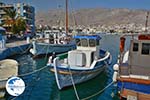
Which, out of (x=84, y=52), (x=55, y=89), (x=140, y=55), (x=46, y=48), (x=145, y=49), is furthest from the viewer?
(x=46, y=48)

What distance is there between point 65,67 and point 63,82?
3.97 ft

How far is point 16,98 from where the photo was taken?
20031 millimetres

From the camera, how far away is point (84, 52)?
24656 millimetres

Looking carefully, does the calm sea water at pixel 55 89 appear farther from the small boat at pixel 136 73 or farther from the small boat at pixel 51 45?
the small boat at pixel 51 45

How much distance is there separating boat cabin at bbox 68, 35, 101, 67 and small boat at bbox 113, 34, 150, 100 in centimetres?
547

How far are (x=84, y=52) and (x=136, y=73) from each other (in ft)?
24.4

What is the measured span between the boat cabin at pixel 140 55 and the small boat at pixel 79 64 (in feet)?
18.3

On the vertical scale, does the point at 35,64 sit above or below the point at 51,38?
below

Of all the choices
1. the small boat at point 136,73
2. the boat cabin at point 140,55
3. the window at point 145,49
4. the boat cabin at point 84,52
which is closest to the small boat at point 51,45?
the boat cabin at point 84,52

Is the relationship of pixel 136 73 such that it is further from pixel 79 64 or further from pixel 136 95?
pixel 79 64

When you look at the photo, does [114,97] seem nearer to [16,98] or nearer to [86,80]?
[86,80]

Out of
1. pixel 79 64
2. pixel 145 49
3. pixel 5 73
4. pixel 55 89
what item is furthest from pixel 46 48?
pixel 145 49

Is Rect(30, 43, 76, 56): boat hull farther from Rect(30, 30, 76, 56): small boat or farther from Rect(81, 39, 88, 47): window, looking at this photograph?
Rect(81, 39, 88, 47): window

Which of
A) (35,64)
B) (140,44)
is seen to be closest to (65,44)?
(35,64)
